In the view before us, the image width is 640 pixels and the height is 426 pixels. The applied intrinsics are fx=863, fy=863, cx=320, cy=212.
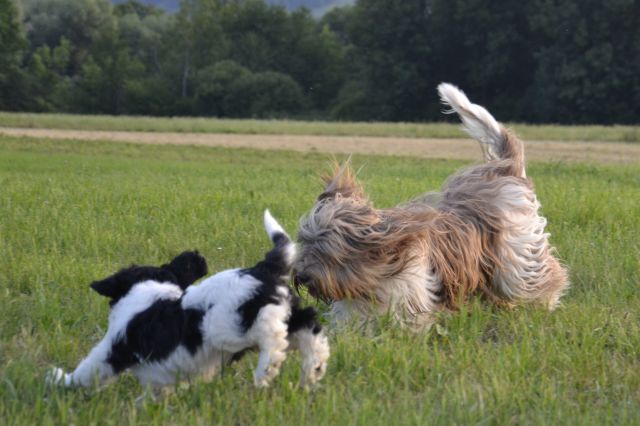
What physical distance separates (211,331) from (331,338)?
3.72ft

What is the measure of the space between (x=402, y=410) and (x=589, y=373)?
3.62ft

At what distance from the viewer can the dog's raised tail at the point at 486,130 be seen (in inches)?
238

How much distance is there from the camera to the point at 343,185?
206 inches

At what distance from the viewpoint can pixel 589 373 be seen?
4.11 meters

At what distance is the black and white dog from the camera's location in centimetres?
346

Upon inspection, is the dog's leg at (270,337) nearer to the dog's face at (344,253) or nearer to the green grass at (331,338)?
the green grass at (331,338)

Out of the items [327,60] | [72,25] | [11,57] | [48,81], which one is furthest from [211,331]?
[72,25]

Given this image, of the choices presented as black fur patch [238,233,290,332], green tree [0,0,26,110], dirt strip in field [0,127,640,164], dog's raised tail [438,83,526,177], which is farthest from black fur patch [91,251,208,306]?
green tree [0,0,26,110]

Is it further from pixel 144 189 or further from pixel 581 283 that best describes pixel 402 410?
pixel 144 189

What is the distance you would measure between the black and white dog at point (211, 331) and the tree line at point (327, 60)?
4763cm

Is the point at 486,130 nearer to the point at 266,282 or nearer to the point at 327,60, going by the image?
the point at 266,282

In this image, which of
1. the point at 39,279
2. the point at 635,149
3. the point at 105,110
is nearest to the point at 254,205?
the point at 39,279

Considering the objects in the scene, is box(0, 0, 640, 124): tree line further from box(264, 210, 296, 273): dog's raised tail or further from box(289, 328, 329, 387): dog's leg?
box(289, 328, 329, 387): dog's leg

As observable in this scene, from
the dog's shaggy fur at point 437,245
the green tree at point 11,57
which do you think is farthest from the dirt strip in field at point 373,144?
the green tree at point 11,57
